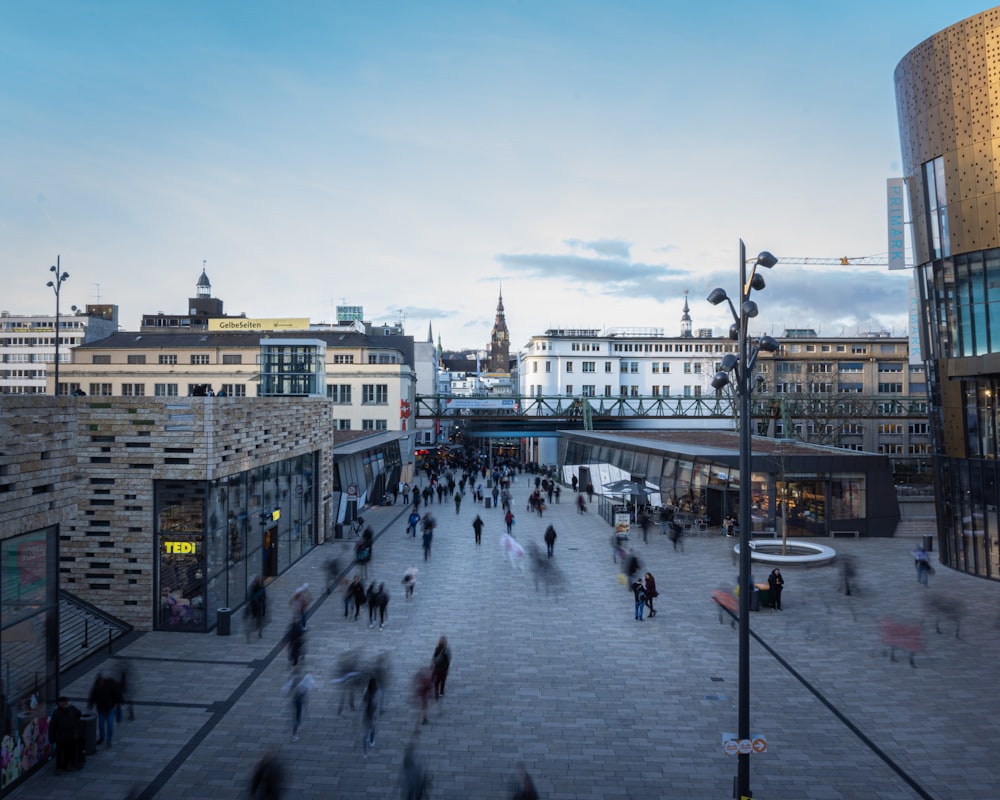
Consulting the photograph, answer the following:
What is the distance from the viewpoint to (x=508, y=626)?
19328 mm

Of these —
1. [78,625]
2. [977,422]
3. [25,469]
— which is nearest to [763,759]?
[25,469]

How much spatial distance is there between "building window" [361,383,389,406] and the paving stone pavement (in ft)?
121

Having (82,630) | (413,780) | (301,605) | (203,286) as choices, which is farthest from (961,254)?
(203,286)

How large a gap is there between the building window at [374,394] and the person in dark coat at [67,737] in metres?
49.2

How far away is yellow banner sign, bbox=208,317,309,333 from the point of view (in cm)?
7144

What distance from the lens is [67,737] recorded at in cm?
1136

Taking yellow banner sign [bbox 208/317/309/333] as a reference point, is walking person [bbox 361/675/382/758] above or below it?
below

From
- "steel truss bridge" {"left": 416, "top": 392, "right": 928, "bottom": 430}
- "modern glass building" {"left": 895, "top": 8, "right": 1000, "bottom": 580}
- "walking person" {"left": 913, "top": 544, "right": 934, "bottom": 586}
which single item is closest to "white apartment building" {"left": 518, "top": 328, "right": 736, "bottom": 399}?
"steel truss bridge" {"left": 416, "top": 392, "right": 928, "bottom": 430}

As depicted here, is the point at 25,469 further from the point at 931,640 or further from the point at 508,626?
the point at 931,640

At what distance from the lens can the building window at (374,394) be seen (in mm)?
60406

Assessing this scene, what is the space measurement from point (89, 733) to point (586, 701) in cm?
850

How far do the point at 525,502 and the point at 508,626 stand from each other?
27.6 meters

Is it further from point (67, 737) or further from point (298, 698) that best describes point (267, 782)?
point (67, 737)

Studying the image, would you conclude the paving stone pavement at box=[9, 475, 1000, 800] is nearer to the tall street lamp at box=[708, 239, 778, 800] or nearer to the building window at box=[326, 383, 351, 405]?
the tall street lamp at box=[708, 239, 778, 800]
